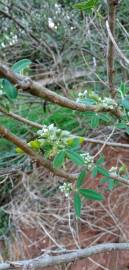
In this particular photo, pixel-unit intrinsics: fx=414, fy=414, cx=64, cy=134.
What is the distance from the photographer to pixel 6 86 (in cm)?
47

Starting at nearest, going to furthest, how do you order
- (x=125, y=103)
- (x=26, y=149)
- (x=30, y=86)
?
(x=30, y=86), (x=26, y=149), (x=125, y=103)

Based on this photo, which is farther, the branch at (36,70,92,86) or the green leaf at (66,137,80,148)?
the branch at (36,70,92,86)

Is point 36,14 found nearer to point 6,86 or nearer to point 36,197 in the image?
point 36,197

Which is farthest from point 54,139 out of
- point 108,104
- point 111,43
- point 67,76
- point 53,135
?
point 67,76

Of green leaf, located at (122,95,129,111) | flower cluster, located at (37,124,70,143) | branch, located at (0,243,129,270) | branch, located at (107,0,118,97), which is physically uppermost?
branch, located at (107,0,118,97)

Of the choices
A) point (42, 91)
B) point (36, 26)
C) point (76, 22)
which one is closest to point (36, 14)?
point (36, 26)

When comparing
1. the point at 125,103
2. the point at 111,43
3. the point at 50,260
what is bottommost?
the point at 50,260

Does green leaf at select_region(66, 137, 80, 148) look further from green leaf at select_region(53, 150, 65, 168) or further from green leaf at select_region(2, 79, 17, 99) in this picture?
green leaf at select_region(2, 79, 17, 99)

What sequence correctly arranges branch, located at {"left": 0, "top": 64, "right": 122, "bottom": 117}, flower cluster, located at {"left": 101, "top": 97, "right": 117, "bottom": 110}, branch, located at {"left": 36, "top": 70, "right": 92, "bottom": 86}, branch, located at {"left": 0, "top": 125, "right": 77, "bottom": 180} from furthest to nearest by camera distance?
branch, located at {"left": 36, "top": 70, "right": 92, "bottom": 86}, flower cluster, located at {"left": 101, "top": 97, "right": 117, "bottom": 110}, branch, located at {"left": 0, "top": 125, "right": 77, "bottom": 180}, branch, located at {"left": 0, "top": 64, "right": 122, "bottom": 117}

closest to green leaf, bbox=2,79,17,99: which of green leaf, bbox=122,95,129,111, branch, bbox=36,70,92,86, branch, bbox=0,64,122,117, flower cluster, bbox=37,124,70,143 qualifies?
branch, bbox=0,64,122,117

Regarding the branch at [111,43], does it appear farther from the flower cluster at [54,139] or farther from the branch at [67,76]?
the branch at [67,76]

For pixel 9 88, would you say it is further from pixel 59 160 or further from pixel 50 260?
pixel 50 260

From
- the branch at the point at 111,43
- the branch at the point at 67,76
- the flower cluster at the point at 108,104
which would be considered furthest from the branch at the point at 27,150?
the branch at the point at 67,76

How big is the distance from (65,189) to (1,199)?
134cm
